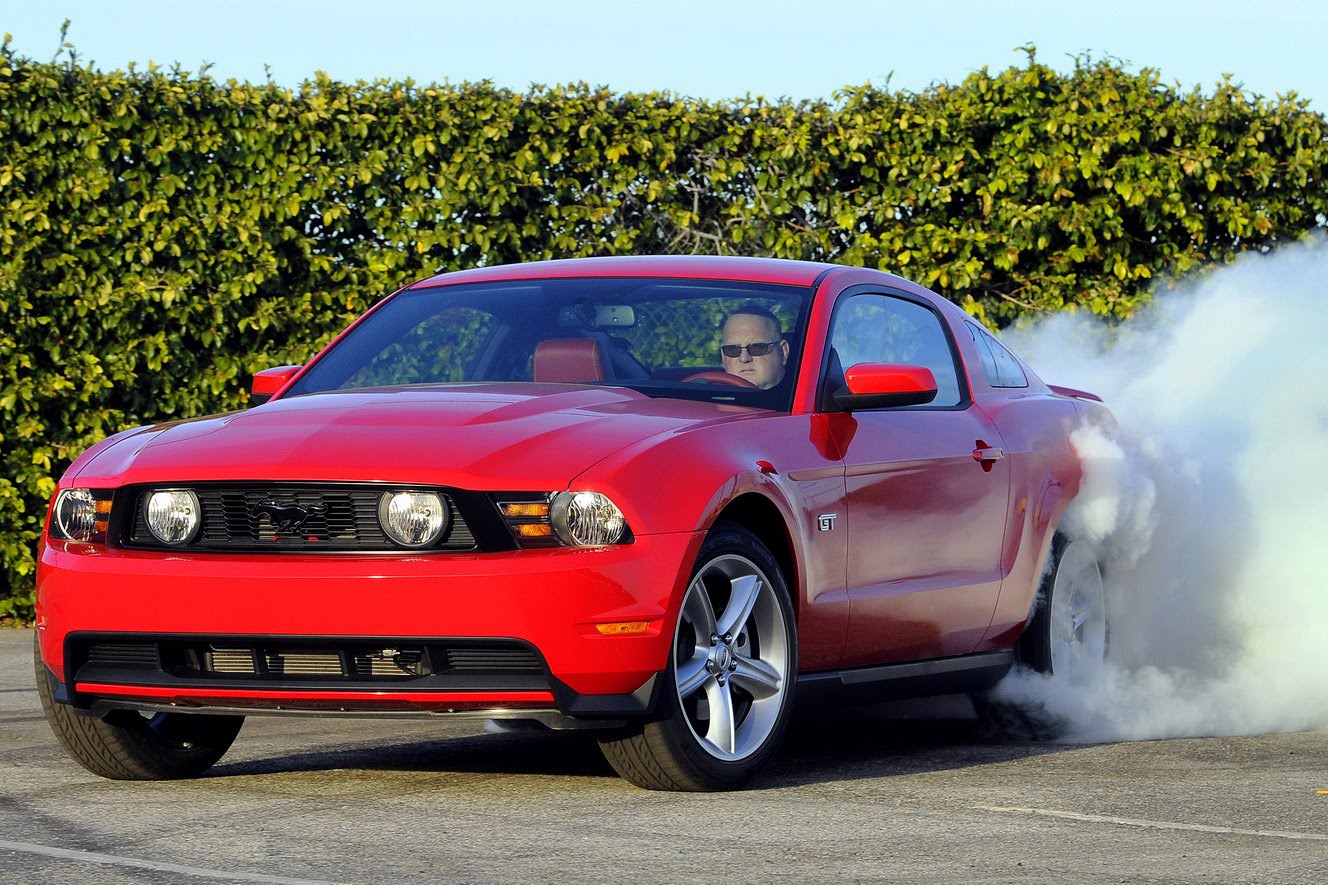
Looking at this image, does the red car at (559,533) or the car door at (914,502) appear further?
the car door at (914,502)

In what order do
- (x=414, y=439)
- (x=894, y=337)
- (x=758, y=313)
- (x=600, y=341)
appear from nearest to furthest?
1. (x=414, y=439)
2. (x=600, y=341)
3. (x=758, y=313)
4. (x=894, y=337)

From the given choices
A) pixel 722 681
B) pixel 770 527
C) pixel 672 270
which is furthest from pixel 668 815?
pixel 672 270

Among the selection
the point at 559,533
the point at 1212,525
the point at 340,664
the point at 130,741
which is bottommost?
the point at 1212,525

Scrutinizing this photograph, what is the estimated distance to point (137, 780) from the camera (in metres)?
6.43

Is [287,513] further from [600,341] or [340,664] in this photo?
[600,341]

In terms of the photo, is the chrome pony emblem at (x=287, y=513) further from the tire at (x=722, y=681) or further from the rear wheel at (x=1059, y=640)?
the rear wheel at (x=1059, y=640)

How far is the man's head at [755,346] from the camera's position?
6926 mm

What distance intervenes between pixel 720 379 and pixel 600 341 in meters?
0.42

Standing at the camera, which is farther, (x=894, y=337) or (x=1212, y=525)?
(x=1212, y=525)

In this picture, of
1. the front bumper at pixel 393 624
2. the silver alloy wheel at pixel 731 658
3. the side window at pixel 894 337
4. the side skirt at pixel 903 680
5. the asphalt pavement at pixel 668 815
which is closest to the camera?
the asphalt pavement at pixel 668 815

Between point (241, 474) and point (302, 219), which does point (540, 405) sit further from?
point (302, 219)

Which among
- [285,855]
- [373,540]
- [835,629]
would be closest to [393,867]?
[285,855]

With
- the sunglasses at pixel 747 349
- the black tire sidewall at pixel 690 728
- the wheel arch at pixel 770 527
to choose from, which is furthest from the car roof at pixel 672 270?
the black tire sidewall at pixel 690 728

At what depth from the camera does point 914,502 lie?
7.11 meters
